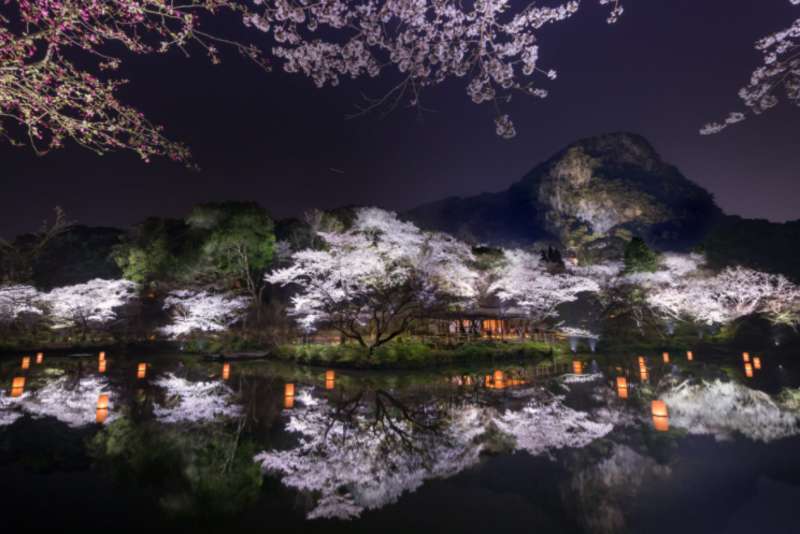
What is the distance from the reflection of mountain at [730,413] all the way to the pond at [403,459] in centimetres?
7

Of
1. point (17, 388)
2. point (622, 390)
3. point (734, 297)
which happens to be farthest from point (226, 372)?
point (734, 297)

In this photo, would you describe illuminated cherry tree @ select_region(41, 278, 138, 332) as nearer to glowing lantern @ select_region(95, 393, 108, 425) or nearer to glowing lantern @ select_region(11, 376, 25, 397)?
glowing lantern @ select_region(11, 376, 25, 397)

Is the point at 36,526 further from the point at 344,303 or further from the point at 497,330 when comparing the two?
the point at 497,330

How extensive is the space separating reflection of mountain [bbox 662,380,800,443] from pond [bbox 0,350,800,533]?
7 centimetres

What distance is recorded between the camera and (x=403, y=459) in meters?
6.55

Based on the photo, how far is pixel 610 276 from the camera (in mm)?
33062

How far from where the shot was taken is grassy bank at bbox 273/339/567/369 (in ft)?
61.8

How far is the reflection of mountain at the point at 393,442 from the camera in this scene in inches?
220

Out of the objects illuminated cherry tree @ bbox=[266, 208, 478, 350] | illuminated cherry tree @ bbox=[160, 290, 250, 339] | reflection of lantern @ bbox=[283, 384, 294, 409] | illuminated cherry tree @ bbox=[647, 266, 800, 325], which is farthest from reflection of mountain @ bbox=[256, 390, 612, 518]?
illuminated cherry tree @ bbox=[647, 266, 800, 325]

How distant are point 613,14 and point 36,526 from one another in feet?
30.7

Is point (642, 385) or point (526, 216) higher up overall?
point (526, 216)

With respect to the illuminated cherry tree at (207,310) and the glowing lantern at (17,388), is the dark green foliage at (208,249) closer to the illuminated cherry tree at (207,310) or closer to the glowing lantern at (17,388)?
the illuminated cherry tree at (207,310)

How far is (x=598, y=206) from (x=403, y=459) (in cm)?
7301

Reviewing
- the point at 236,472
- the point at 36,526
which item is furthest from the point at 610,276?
the point at 36,526
